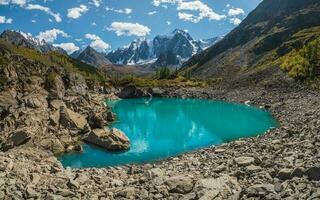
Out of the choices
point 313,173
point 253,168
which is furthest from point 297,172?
point 253,168

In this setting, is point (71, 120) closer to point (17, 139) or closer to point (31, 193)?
point (17, 139)

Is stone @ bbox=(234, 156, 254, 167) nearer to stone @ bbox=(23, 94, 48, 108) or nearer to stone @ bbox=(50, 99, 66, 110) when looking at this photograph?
stone @ bbox=(23, 94, 48, 108)

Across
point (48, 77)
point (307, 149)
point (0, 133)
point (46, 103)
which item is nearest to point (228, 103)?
point (48, 77)

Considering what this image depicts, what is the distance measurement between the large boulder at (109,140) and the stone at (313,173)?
40041 mm

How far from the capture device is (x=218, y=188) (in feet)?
104

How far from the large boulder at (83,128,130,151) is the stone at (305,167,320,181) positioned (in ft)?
131

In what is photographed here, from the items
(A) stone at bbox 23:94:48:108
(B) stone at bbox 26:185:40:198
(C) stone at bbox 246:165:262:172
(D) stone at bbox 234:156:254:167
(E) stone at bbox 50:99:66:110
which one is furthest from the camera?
(E) stone at bbox 50:99:66:110

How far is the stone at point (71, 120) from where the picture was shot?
248ft

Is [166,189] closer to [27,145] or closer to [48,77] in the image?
[27,145]

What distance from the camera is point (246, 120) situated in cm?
9931

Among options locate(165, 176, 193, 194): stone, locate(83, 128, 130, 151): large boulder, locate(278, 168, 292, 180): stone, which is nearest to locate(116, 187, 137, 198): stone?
locate(165, 176, 193, 194): stone

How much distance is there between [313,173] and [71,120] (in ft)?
180

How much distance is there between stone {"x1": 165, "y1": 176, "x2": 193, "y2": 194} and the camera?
Result: 3297 centimetres

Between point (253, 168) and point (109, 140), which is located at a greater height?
point (253, 168)
